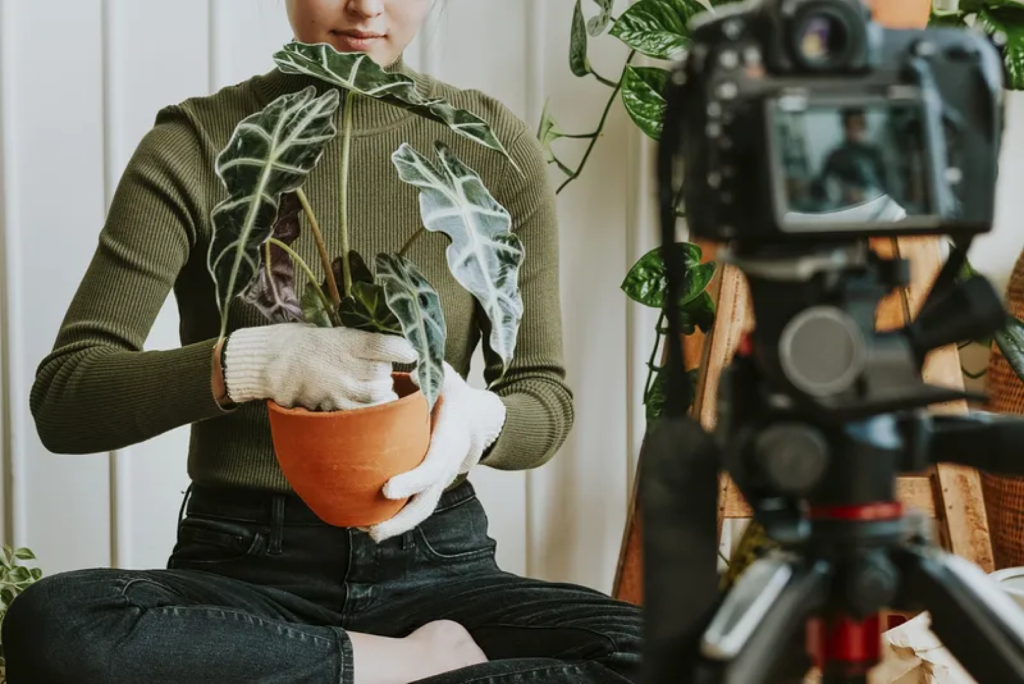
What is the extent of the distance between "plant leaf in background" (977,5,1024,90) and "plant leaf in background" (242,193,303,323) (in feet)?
3.21

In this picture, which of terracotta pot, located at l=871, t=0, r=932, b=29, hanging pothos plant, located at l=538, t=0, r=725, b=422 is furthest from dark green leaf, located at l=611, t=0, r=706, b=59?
terracotta pot, located at l=871, t=0, r=932, b=29

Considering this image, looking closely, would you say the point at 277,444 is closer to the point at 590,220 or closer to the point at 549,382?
the point at 549,382

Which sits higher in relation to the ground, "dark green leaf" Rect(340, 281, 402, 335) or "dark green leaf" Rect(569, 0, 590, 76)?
"dark green leaf" Rect(569, 0, 590, 76)

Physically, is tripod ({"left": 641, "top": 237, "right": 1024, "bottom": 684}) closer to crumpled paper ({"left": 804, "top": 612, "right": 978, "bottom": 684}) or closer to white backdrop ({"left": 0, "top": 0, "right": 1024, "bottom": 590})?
crumpled paper ({"left": 804, "top": 612, "right": 978, "bottom": 684})

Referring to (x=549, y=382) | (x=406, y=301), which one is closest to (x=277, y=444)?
(x=406, y=301)

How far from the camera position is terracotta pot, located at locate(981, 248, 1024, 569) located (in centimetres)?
155

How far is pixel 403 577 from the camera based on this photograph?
3.87ft

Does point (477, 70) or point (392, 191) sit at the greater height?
point (477, 70)

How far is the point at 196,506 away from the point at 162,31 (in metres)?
0.70

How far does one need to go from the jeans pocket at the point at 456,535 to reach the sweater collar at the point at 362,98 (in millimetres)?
426

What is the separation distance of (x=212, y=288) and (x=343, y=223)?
38cm

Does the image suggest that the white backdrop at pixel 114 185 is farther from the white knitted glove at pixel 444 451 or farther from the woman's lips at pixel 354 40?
the white knitted glove at pixel 444 451

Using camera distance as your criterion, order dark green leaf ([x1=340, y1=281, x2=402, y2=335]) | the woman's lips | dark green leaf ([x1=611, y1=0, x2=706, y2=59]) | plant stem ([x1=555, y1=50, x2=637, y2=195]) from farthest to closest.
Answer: plant stem ([x1=555, y1=50, x2=637, y2=195]) < dark green leaf ([x1=611, y1=0, x2=706, y2=59]) < the woman's lips < dark green leaf ([x1=340, y1=281, x2=402, y2=335])

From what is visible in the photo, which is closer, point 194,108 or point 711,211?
point 711,211
